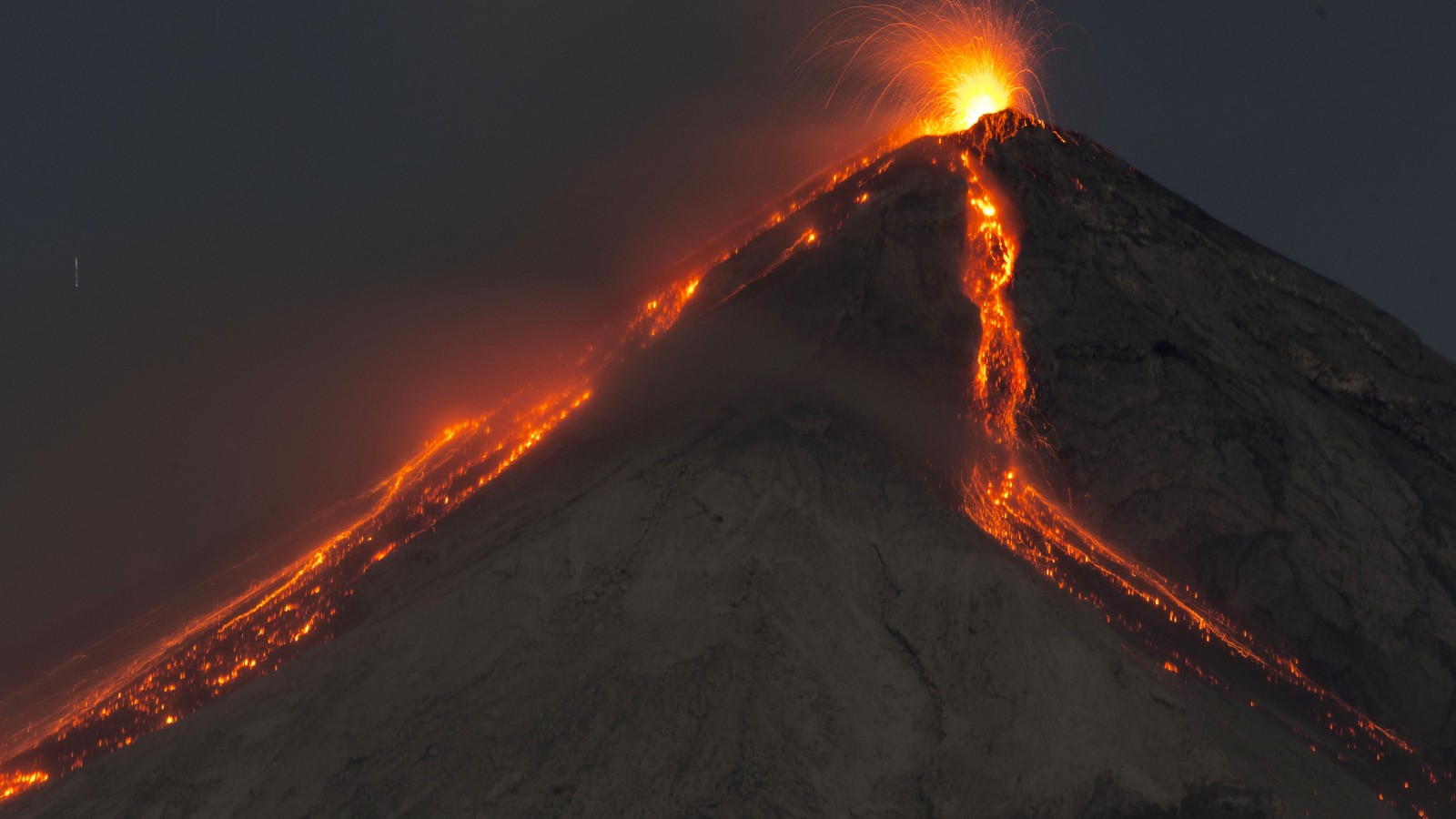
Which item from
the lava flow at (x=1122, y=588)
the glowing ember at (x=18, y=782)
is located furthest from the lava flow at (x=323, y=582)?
the lava flow at (x=1122, y=588)

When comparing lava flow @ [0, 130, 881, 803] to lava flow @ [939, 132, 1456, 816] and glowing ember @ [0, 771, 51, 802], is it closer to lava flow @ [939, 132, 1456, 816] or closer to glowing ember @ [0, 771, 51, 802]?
glowing ember @ [0, 771, 51, 802]

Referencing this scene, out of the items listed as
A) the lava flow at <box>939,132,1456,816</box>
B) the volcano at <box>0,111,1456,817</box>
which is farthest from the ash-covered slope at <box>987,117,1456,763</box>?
the lava flow at <box>939,132,1456,816</box>

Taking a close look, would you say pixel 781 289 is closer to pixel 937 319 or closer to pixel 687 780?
pixel 937 319

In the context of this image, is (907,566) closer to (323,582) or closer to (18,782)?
(323,582)

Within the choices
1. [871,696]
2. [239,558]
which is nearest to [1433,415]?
[871,696]


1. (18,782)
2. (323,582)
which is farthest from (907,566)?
(18,782)

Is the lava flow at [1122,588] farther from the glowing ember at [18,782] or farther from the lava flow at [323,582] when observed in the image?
the glowing ember at [18,782]

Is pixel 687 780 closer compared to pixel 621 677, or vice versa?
pixel 687 780
